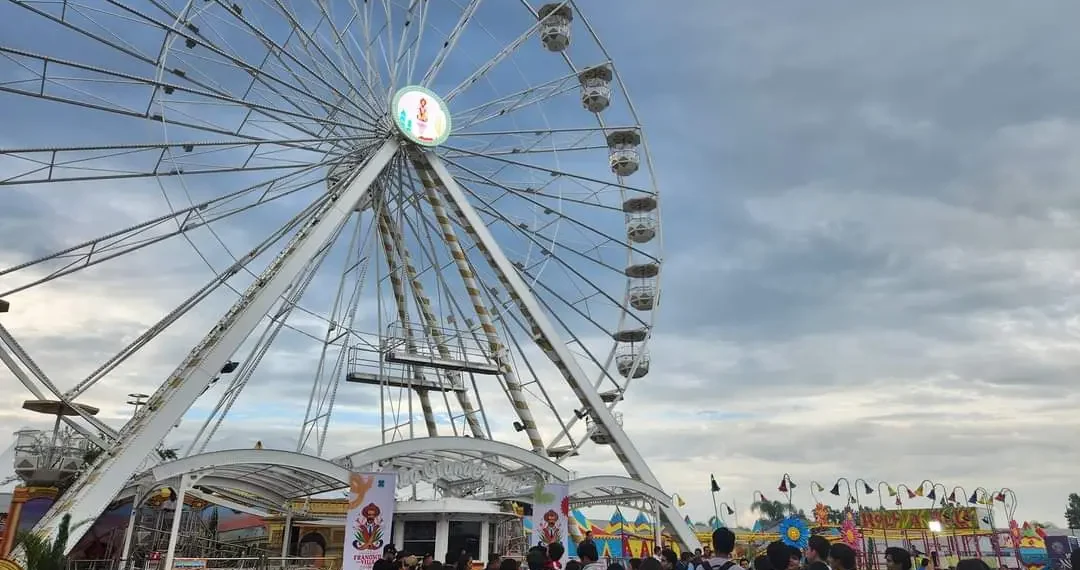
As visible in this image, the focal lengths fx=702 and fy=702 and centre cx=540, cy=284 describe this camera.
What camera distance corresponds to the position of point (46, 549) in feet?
40.6

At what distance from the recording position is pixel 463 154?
924 inches

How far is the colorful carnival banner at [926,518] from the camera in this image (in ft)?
125

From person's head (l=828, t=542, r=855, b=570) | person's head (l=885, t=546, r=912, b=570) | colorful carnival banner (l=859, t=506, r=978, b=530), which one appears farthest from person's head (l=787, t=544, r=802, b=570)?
colorful carnival banner (l=859, t=506, r=978, b=530)

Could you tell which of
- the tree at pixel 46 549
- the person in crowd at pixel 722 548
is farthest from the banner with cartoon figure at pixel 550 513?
the person in crowd at pixel 722 548

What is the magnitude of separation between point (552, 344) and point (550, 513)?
6.40 metres

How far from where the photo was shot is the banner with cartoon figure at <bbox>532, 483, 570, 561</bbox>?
56.3 ft

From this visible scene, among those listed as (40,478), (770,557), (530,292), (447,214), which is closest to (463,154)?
(447,214)

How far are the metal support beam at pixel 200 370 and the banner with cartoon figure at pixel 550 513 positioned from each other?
317 inches

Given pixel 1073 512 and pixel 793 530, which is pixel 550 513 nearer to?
pixel 793 530

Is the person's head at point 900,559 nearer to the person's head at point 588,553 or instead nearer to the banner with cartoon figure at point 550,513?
the person's head at point 588,553

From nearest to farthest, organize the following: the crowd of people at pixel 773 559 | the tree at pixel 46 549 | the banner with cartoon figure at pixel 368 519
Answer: the crowd of people at pixel 773 559
the tree at pixel 46 549
the banner with cartoon figure at pixel 368 519

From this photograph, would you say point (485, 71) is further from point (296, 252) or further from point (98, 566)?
point (98, 566)

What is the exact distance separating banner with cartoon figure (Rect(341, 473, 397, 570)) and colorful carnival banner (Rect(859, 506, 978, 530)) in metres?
30.6

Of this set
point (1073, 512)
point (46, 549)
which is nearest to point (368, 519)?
point (46, 549)
